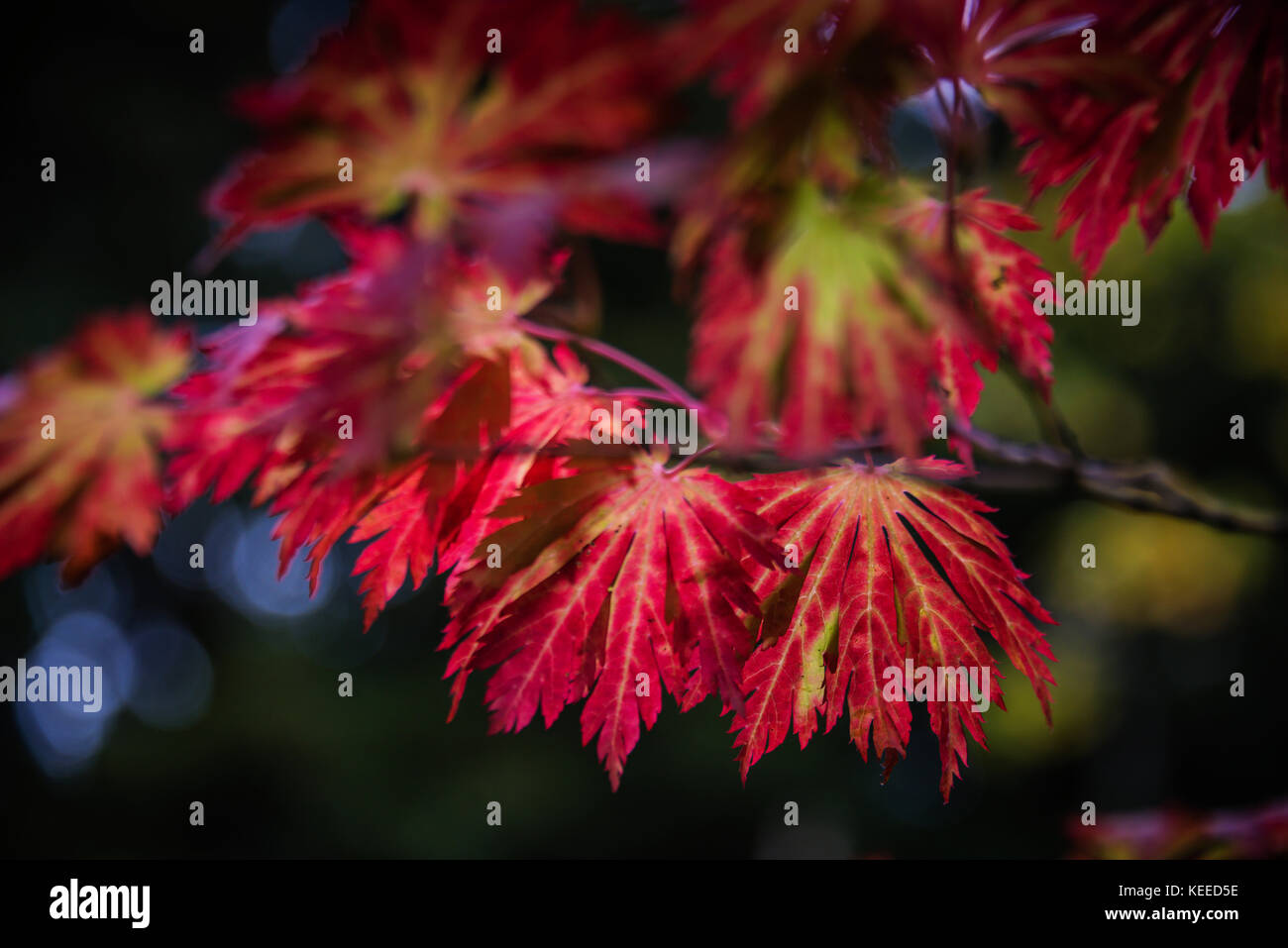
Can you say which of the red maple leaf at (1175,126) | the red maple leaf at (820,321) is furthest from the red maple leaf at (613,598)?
the red maple leaf at (1175,126)

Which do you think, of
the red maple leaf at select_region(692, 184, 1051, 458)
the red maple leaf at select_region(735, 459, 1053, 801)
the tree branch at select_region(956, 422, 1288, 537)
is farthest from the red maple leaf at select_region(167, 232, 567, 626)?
the tree branch at select_region(956, 422, 1288, 537)

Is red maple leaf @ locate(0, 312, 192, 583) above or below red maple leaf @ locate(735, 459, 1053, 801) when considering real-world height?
above

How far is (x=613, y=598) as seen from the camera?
2.65 ft

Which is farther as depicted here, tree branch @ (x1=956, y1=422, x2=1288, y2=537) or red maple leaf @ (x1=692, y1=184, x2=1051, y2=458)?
tree branch @ (x1=956, y1=422, x2=1288, y2=537)

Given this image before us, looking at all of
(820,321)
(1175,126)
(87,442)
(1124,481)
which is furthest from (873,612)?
(87,442)

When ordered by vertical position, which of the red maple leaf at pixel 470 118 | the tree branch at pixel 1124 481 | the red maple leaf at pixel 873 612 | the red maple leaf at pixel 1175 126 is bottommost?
the red maple leaf at pixel 873 612

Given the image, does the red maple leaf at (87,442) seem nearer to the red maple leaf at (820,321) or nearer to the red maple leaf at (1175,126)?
the red maple leaf at (820,321)

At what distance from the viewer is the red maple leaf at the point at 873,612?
831 millimetres

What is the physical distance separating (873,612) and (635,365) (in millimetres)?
384

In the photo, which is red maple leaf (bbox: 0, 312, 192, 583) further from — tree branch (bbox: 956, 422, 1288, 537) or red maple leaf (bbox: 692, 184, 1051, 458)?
tree branch (bbox: 956, 422, 1288, 537)

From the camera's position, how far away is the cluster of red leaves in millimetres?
490

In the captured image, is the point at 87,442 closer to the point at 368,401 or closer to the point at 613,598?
the point at 368,401

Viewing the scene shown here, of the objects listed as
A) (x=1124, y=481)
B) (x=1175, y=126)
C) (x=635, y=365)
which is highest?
(x=1175, y=126)
